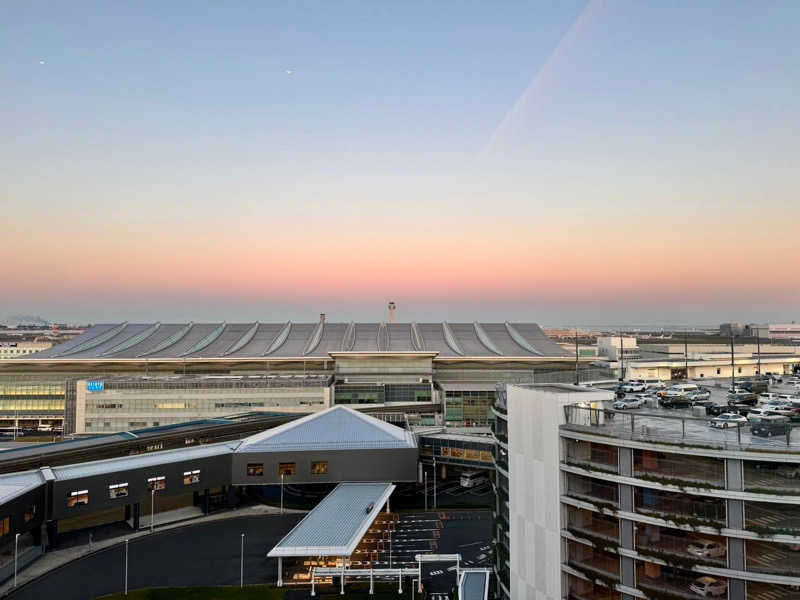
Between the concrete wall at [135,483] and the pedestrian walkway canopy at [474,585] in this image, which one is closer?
the pedestrian walkway canopy at [474,585]

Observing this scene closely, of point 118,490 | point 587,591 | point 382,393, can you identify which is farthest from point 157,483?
point 382,393

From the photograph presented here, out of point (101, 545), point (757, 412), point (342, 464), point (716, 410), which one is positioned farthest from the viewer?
point (342, 464)

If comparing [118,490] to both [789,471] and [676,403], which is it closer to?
[676,403]

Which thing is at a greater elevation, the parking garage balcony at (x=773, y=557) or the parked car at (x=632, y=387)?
the parked car at (x=632, y=387)

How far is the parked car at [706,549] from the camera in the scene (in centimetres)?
1969

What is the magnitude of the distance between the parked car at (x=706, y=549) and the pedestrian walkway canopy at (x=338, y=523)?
20.8 meters

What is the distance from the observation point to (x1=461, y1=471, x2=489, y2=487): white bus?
2345 inches

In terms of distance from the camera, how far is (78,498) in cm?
4291

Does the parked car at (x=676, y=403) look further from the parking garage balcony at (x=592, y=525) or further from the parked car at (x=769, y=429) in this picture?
the parking garage balcony at (x=592, y=525)

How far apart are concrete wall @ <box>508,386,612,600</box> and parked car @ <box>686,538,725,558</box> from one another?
16.2 feet

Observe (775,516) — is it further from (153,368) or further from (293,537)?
(153,368)

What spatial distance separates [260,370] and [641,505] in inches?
3223

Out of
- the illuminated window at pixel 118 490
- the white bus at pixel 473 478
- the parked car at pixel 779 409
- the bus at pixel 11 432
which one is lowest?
the white bus at pixel 473 478

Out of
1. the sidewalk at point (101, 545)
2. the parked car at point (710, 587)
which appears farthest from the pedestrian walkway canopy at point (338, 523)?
the parked car at point (710, 587)
